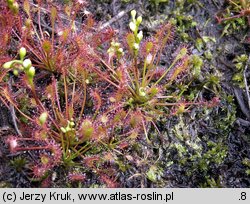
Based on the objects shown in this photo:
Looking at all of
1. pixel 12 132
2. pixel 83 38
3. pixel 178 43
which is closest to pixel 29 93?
pixel 12 132

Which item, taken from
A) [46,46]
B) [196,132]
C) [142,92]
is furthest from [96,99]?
[196,132]

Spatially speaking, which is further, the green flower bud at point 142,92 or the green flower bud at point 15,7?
the green flower bud at point 142,92

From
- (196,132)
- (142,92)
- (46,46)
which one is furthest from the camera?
(196,132)

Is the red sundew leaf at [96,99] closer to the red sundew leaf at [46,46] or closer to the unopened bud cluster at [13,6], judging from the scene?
the red sundew leaf at [46,46]

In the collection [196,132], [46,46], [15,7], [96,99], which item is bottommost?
[196,132]

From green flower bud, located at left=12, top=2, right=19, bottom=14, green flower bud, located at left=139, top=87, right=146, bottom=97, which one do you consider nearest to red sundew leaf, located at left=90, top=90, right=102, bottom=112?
green flower bud, located at left=139, top=87, right=146, bottom=97

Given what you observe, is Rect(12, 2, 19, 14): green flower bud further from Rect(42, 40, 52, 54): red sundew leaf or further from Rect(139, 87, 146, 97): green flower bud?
Rect(139, 87, 146, 97): green flower bud

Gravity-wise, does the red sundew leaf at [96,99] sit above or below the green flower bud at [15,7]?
below

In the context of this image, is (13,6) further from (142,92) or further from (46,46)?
(142,92)

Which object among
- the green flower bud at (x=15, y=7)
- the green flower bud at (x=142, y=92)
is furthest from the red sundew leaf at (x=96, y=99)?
the green flower bud at (x=15, y=7)
